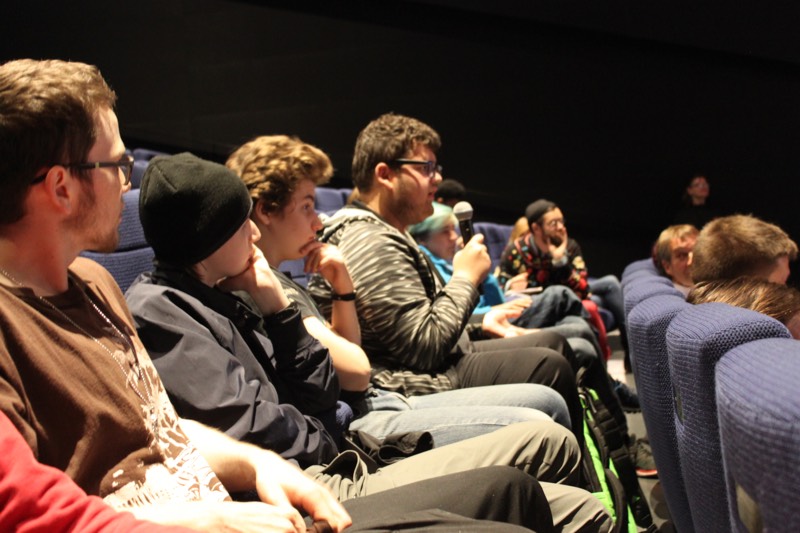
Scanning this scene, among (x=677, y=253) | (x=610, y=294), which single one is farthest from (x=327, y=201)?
(x=610, y=294)

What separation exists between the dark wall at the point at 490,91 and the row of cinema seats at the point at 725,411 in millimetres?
5657

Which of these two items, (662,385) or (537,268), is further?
(537,268)

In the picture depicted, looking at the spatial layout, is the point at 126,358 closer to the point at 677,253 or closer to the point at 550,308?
the point at 550,308

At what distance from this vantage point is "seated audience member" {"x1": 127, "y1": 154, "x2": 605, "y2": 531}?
125 centimetres

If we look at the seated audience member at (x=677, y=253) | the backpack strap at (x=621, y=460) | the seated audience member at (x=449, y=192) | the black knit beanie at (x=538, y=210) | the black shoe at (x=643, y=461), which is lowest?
the black shoe at (x=643, y=461)

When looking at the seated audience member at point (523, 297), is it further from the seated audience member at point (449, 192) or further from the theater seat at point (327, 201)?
the seated audience member at point (449, 192)

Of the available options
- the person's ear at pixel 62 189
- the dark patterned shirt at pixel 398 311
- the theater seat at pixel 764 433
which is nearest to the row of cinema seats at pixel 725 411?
the theater seat at pixel 764 433

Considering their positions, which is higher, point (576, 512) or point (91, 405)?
point (91, 405)

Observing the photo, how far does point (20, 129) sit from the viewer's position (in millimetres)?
962

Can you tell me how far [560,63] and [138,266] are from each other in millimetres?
5838

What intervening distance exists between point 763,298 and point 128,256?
1287 millimetres

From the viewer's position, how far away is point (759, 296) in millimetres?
1456

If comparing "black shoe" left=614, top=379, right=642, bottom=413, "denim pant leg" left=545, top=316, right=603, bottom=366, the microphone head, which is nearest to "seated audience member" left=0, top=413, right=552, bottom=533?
the microphone head

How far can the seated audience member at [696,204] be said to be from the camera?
677cm
